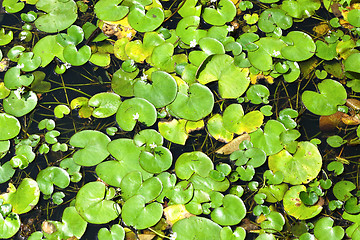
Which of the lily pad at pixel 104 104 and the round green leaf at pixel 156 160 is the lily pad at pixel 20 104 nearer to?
the lily pad at pixel 104 104

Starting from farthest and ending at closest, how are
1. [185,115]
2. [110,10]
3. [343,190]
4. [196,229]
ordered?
1. [110,10]
2. [185,115]
3. [343,190]
4. [196,229]

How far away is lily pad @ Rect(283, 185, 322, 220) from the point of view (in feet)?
7.14

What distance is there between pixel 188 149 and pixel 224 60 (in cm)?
68

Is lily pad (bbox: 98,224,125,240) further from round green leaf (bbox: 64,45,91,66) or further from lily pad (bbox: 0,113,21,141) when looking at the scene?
round green leaf (bbox: 64,45,91,66)

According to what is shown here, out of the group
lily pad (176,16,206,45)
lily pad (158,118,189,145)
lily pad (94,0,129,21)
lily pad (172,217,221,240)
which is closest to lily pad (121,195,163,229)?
lily pad (172,217,221,240)

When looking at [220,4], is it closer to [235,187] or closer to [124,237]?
[235,187]

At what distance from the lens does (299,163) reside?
2.24 m

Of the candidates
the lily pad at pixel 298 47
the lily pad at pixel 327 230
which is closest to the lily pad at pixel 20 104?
the lily pad at pixel 298 47

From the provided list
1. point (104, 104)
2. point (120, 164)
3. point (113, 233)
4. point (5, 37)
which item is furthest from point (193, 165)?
point (5, 37)

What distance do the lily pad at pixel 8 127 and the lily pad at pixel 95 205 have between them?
63cm

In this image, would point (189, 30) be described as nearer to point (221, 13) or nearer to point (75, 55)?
point (221, 13)

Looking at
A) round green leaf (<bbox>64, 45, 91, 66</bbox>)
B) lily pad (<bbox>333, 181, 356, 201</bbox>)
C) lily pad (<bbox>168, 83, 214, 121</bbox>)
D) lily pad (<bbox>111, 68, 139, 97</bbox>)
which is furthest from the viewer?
round green leaf (<bbox>64, 45, 91, 66</bbox>)

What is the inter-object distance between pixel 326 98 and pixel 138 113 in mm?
1305

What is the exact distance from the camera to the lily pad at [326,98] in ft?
7.87
